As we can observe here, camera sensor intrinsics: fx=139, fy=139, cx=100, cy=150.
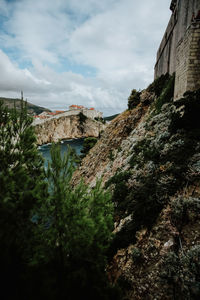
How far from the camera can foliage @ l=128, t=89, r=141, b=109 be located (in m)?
20.2

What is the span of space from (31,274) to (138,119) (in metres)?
17.6

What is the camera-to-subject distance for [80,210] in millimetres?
4477

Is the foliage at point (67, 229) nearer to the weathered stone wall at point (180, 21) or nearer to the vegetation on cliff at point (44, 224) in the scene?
the vegetation on cliff at point (44, 224)

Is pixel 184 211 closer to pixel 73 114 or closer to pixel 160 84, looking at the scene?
pixel 160 84

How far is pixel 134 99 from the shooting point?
20.3 metres

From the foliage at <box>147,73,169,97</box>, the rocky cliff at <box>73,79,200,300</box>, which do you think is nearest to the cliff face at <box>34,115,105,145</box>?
the foliage at <box>147,73,169,97</box>

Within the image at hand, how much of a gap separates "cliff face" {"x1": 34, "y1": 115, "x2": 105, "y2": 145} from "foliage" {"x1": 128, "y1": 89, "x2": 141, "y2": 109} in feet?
139

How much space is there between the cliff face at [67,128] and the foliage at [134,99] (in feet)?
139

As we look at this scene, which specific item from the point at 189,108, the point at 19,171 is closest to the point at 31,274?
the point at 19,171

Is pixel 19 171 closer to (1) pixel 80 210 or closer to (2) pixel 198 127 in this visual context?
(1) pixel 80 210

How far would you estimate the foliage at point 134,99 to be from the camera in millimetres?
20153

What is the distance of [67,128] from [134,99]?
56227 millimetres

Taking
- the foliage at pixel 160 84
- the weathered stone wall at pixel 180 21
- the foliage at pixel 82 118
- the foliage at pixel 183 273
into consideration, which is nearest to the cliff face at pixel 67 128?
the foliage at pixel 82 118

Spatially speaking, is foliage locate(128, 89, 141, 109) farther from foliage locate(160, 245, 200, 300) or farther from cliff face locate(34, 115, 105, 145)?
cliff face locate(34, 115, 105, 145)
